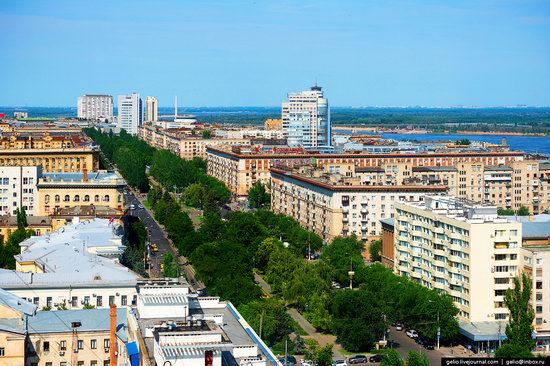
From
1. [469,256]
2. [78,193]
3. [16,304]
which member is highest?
[78,193]


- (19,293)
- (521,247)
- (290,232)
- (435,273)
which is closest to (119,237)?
(19,293)

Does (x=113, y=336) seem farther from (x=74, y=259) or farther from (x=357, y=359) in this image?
(x=357, y=359)

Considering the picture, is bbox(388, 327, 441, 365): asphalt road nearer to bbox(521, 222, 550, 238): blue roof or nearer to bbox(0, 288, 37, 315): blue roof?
bbox(521, 222, 550, 238): blue roof

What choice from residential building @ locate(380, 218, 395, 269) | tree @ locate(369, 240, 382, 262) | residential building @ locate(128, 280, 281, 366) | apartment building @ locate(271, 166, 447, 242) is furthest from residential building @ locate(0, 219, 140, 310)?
apartment building @ locate(271, 166, 447, 242)

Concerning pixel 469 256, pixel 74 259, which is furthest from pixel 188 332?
pixel 469 256

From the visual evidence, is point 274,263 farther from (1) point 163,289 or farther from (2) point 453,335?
(1) point 163,289
